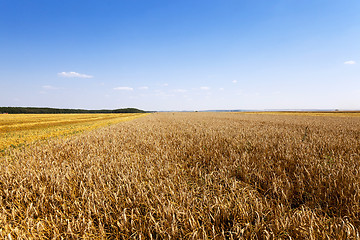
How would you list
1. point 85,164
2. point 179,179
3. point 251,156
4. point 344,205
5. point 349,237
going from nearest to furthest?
1. point 349,237
2. point 344,205
3. point 179,179
4. point 85,164
5. point 251,156

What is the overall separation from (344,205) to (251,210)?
4.46 feet

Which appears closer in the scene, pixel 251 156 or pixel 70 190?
pixel 70 190

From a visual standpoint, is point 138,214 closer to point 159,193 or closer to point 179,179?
point 159,193

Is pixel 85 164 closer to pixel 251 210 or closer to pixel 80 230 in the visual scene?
pixel 80 230

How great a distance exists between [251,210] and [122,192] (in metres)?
1.85

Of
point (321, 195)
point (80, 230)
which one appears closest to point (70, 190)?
point (80, 230)

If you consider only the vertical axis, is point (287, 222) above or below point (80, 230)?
above

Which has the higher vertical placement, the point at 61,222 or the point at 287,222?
the point at 287,222

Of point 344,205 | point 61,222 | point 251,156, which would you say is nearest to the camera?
point 61,222

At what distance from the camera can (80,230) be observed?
176 cm

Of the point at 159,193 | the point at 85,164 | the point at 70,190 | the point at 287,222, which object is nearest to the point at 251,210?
the point at 287,222

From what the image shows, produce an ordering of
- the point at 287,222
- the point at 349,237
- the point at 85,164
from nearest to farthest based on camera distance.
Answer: the point at 349,237, the point at 287,222, the point at 85,164

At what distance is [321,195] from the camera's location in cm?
248

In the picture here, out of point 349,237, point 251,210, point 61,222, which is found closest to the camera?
point 349,237
